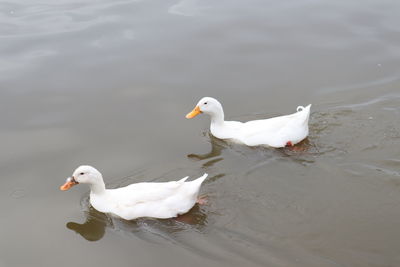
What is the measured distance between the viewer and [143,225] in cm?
710

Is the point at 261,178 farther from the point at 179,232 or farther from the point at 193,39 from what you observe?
the point at 193,39

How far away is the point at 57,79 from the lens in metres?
11.0

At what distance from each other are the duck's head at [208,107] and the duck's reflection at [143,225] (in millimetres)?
2230

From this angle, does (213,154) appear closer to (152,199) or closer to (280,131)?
(280,131)

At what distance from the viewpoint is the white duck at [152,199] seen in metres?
7.14

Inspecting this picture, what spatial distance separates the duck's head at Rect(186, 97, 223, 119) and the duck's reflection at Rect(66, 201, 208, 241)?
2.23m

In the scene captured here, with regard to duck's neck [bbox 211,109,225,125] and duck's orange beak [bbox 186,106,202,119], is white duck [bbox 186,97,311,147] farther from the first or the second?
duck's orange beak [bbox 186,106,202,119]

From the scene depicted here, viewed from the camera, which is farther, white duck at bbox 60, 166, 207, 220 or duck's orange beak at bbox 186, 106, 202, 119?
duck's orange beak at bbox 186, 106, 202, 119

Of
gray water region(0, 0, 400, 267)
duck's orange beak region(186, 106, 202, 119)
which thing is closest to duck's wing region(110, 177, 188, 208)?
gray water region(0, 0, 400, 267)

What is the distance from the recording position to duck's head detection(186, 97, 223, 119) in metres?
9.16

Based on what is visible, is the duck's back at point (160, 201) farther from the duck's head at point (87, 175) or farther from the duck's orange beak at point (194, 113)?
the duck's orange beak at point (194, 113)

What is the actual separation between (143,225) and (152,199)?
0.36 meters

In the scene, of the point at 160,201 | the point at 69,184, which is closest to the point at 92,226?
the point at 69,184

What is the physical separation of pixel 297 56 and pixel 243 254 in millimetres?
6254
